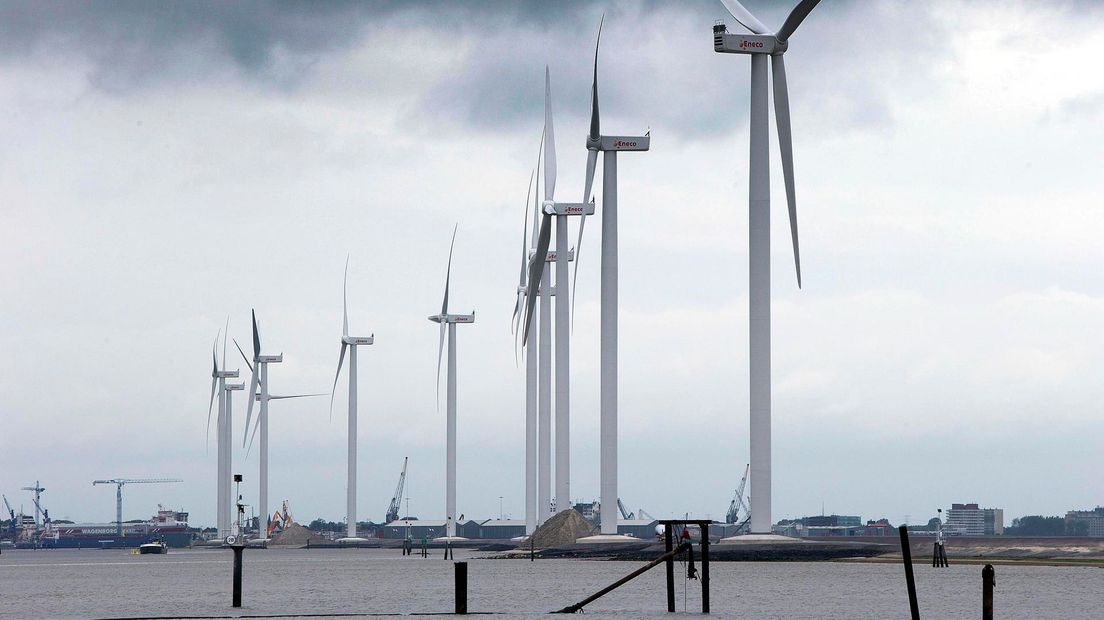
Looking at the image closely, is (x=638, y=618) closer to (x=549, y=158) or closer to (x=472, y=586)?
(x=472, y=586)

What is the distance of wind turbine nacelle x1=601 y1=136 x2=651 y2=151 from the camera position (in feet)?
324

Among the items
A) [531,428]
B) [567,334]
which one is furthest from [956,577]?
[531,428]

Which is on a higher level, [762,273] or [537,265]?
[537,265]

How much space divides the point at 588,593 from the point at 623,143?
57.8 metres

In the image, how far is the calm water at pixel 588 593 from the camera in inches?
1441

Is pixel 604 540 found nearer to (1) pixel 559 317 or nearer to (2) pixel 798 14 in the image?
(1) pixel 559 317

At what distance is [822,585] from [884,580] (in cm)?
417

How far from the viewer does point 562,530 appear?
10788 centimetres

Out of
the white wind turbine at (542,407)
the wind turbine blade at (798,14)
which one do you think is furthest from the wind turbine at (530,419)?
the wind turbine blade at (798,14)

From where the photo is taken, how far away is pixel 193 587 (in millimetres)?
54375

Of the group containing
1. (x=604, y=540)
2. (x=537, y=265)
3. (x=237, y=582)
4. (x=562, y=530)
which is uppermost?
(x=537, y=265)

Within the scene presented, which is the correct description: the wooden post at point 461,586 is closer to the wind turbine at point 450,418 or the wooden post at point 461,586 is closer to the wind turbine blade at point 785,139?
the wind turbine blade at point 785,139

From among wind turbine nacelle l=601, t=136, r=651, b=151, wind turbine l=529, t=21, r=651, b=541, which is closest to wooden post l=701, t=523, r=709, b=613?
wind turbine l=529, t=21, r=651, b=541

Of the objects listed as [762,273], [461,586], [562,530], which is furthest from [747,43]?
[562,530]
